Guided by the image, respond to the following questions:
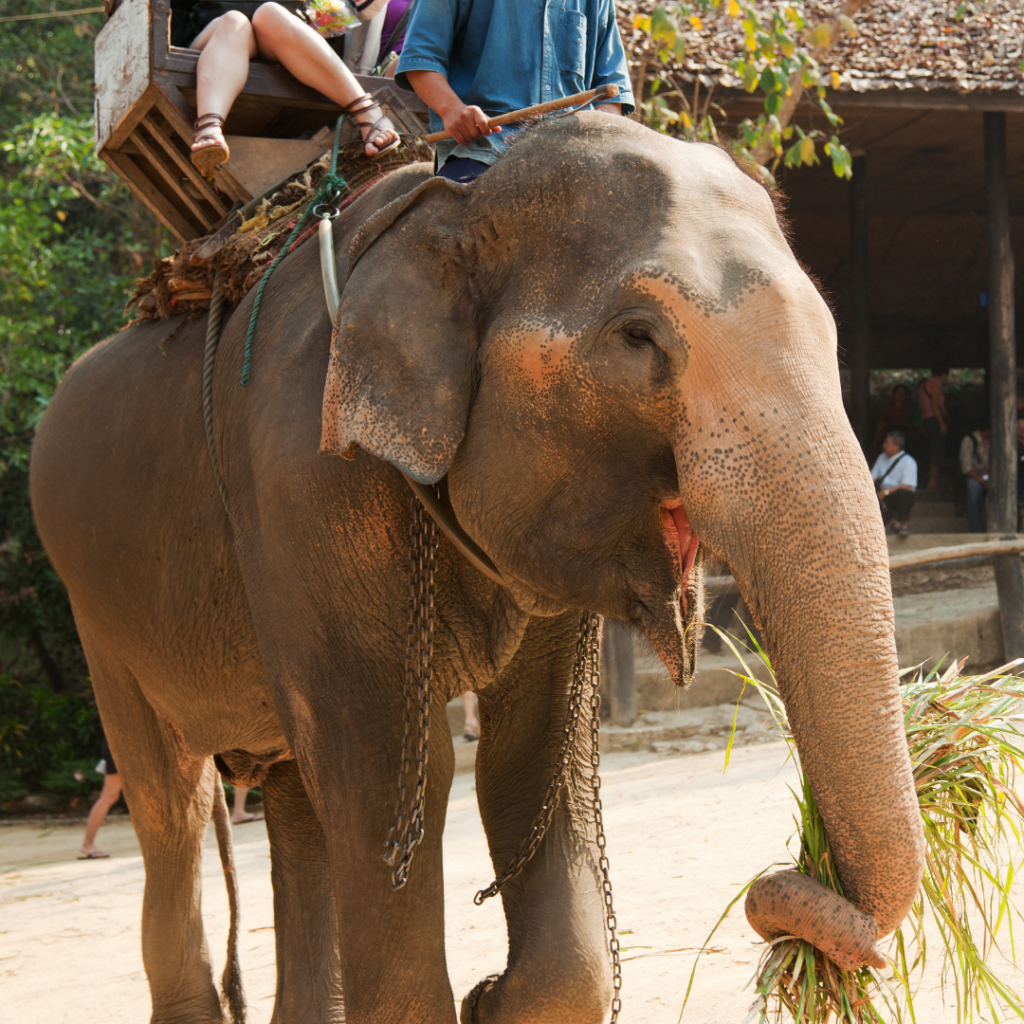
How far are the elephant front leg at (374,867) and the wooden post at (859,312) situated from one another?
10000mm

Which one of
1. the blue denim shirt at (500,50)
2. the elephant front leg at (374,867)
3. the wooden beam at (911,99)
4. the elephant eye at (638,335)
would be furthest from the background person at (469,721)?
the elephant eye at (638,335)

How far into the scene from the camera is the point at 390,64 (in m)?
2.95

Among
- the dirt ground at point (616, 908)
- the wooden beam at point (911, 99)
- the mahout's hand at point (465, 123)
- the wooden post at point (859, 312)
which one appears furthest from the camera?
the wooden post at point (859, 312)

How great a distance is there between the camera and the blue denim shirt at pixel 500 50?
2.10 meters

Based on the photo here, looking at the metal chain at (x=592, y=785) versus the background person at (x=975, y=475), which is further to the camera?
the background person at (x=975, y=475)

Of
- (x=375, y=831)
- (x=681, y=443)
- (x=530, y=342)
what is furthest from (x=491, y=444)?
(x=375, y=831)

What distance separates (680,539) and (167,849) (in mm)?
1872

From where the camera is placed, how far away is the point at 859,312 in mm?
12109

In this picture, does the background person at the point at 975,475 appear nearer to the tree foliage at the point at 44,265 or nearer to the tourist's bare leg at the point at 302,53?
the tree foliage at the point at 44,265

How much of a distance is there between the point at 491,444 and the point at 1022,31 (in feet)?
26.9

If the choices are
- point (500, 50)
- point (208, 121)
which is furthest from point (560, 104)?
point (208, 121)

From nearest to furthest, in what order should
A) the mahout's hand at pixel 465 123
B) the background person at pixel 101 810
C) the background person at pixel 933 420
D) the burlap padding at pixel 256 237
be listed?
the mahout's hand at pixel 465 123 → the burlap padding at pixel 256 237 → the background person at pixel 101 810 → the background person at pixel 933 420

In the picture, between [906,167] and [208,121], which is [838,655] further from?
[906,167]

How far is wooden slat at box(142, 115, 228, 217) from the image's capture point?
2910mm
